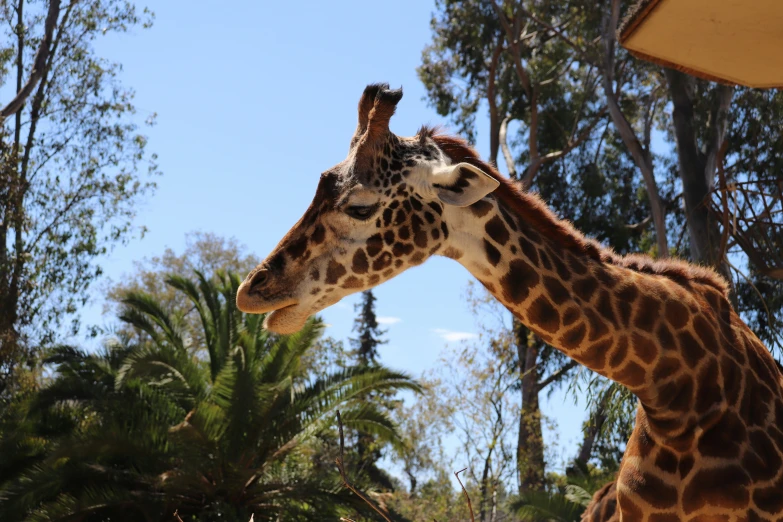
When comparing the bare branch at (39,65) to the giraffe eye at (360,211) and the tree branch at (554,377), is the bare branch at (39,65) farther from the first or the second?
the giraffe eye at (360,211)

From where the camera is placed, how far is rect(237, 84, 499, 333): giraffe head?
11.0ft

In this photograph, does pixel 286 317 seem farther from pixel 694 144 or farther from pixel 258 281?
pixel 694 144

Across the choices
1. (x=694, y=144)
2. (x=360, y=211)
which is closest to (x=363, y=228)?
(x=360, y=211)

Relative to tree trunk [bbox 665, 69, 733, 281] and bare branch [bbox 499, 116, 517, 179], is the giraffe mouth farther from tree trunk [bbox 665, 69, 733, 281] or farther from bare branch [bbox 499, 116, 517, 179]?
bare branch [bbox 499, 116, 517, 179]

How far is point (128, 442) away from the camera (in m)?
12.7

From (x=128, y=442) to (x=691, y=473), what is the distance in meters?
10.6

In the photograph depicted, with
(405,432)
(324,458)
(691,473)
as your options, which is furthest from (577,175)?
(691,473)

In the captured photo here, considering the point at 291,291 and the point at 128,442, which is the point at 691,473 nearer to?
the point at 291,291

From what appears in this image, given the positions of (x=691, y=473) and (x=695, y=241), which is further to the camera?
(x=695, y=241)

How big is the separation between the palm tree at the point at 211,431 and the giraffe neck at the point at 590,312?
9589 mm

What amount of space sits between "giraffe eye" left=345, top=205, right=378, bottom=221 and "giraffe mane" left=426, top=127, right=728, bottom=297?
1.42 ft

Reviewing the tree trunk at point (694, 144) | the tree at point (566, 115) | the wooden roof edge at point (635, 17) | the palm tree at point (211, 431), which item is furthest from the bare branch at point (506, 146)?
the wooden roof edge at point (635, 17)

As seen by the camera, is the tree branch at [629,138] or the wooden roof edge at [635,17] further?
the tree branch at [629,138]

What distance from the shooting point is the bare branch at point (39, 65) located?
733 inches
